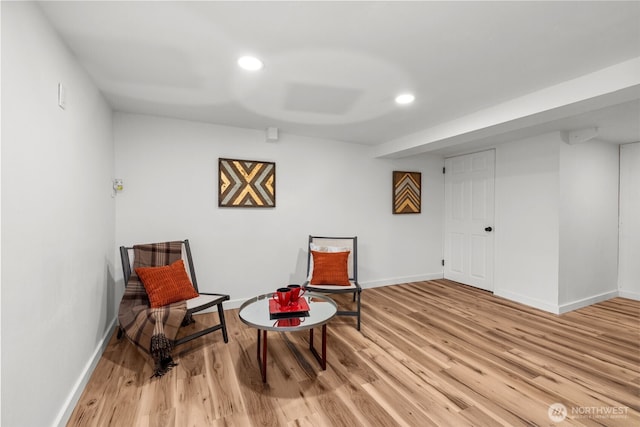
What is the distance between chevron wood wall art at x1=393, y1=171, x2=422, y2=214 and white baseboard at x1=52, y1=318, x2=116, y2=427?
12.6 feet

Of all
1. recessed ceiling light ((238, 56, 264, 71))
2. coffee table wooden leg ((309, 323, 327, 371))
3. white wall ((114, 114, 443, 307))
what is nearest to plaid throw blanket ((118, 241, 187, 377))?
white wall ((114, 114, 443, 307))

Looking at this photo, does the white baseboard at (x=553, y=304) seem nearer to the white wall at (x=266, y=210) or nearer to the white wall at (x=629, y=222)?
the white wall at (x=629, y=222)

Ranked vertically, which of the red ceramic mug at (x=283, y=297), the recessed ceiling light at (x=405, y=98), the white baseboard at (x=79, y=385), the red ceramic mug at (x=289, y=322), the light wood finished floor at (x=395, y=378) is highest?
the recessed ceiling light at (x=405, y=98)

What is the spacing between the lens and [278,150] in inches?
147

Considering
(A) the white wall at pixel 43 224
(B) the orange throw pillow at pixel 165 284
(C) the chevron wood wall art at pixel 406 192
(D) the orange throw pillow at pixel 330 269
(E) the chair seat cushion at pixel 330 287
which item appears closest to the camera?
(A) the white wall at pixel 43 224

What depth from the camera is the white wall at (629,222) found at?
3.87 metres

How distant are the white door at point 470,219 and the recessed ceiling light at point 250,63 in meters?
3.63

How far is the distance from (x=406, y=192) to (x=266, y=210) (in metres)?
2.28

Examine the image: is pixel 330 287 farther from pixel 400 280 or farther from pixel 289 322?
pixel 400 280

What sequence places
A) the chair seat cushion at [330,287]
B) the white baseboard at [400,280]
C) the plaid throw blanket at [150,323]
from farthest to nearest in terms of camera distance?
the white baseboard at [400,280] → the chair seat cushion at [330,287] → the plaid throw blanket at [150,323]

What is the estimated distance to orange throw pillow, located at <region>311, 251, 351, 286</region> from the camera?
3166 mm

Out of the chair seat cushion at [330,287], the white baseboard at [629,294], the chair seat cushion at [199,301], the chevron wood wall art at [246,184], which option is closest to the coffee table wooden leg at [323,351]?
the chair seat cushion at [330,287]

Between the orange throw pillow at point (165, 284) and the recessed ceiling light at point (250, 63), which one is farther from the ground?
the recessed ceiling light at point (250, 63)

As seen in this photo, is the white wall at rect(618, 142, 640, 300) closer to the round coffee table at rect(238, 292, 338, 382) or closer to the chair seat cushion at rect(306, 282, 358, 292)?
the chair seat cushion at rect(306, 282, 358, 292)
